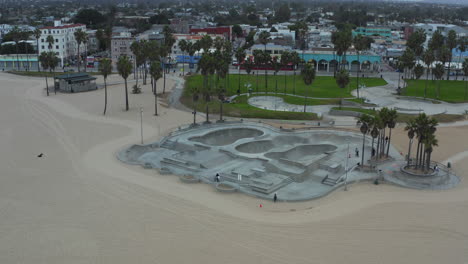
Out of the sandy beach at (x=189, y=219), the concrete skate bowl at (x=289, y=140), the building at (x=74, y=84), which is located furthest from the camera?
the building at (x=74, y=84)

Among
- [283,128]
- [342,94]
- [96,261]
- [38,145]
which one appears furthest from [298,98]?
[96,261]

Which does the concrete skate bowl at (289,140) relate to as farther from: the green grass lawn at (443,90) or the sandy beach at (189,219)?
the green grass lawn at (443,90)

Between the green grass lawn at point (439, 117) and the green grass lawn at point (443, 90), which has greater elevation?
the green grass lawn at point (443, 90)

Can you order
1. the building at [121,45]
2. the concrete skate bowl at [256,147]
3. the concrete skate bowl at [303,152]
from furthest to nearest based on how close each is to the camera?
the building at [121,45], the concrete skate bowl at [256,147], the concrete skate bowl at [303,152]

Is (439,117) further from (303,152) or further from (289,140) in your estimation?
(303,152)

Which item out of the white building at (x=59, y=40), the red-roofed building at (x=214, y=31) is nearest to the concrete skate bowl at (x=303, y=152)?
the white building at (x=59, y=40)

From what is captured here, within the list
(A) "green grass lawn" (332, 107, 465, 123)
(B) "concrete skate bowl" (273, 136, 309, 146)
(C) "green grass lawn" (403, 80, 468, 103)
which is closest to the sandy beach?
(B) "concrete skate bowl" (273, 136, 309, 146)
